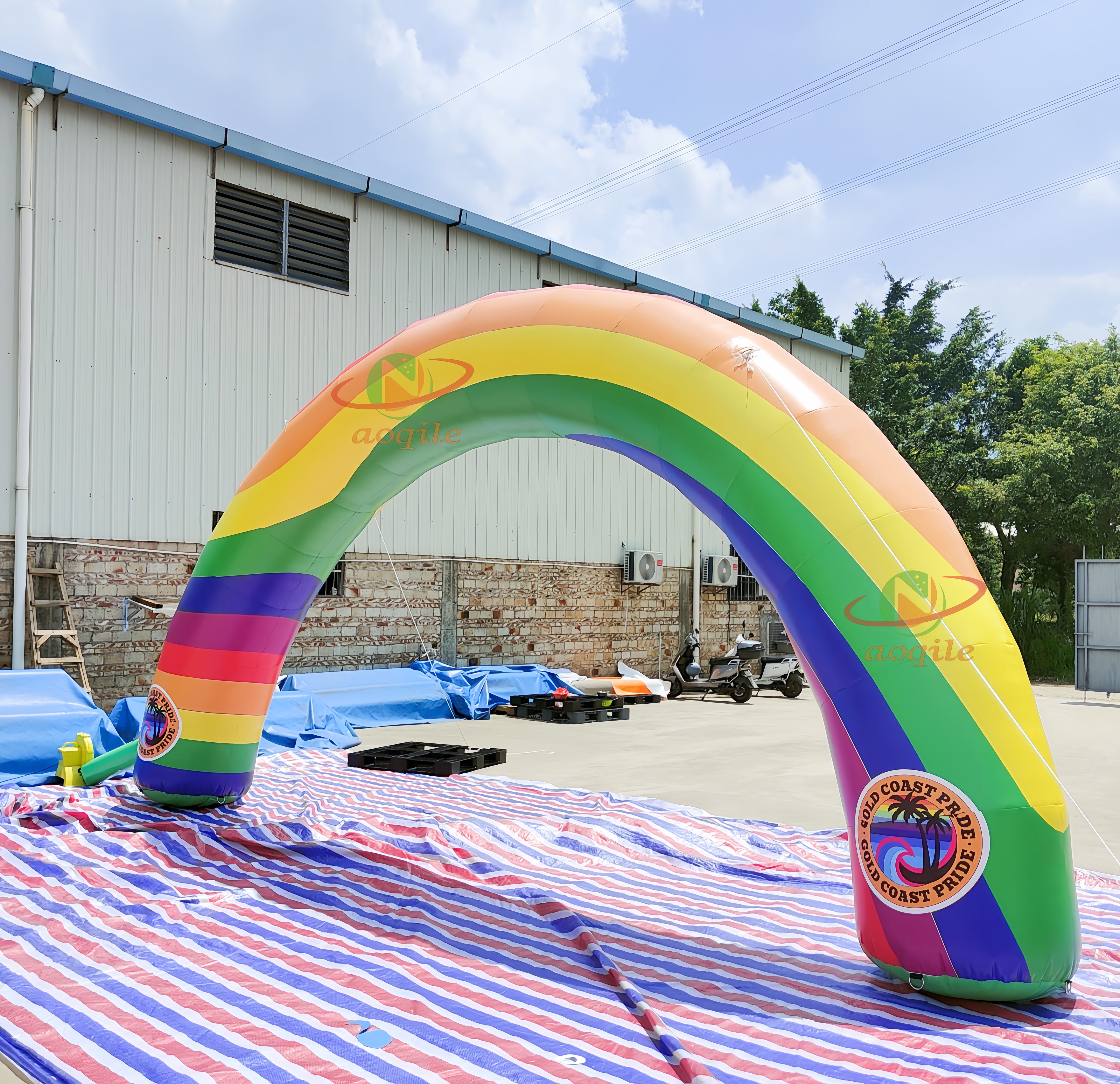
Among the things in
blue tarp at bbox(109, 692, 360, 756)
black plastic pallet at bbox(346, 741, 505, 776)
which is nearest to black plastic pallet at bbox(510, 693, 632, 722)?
blue tarp at bbox(109, 692, 360, 756)

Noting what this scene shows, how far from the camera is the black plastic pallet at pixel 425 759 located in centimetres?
754

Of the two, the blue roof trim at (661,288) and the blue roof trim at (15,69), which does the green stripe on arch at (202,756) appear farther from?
the blue roof trim at (661,288)

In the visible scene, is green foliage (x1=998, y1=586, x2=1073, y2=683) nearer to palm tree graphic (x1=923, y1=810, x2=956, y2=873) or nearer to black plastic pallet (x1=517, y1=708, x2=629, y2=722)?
black plastic pallet (x1=517, y1=708, x2=629, y2=722)

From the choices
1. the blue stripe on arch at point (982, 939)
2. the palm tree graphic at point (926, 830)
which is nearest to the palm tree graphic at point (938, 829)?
the palm tree graphic at point (926, 830)

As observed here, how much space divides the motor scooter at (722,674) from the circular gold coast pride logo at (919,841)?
35.0 ft

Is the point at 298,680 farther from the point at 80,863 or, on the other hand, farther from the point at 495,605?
the point at 80,863

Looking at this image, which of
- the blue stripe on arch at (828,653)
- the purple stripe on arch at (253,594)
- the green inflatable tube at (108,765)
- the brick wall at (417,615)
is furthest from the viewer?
the brick wall at (417,615)

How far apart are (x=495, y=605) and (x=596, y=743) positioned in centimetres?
457

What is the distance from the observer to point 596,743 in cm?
949

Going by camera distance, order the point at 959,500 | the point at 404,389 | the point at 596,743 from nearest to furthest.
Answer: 1. the point at 404,389
2. the point at 596,743
3. the point at 959,500

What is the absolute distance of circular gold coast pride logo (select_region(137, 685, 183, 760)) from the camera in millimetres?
5613

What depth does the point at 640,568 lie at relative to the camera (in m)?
15.6

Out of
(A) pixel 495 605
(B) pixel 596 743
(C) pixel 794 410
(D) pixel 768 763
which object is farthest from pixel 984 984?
(A) pixel 495 605

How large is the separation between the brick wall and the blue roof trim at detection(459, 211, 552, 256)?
15.4 feet
